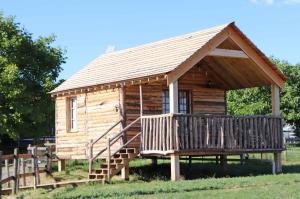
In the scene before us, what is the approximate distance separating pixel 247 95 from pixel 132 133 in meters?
36.2

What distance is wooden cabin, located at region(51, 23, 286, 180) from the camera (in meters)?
22.0

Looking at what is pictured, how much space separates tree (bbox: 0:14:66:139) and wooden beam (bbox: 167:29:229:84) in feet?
57.4


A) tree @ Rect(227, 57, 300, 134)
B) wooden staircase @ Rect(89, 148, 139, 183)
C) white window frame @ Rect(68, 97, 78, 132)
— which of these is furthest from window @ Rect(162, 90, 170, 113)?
tree @ Rect(227, 57, 300, 134)

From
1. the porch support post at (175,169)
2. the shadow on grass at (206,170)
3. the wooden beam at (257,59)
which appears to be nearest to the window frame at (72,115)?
the shadow on grass at (206,170)

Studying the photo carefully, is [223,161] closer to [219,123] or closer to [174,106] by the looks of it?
[219,123]

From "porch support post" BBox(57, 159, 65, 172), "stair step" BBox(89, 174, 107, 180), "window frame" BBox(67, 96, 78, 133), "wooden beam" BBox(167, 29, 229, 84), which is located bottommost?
"stair step" BBox(89, 174, 107, 180)

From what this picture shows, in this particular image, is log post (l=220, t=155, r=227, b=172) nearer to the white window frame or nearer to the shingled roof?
the shingled roof

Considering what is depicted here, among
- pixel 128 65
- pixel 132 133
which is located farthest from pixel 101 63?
pixel 132 133

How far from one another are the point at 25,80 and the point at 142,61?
51.3 feet

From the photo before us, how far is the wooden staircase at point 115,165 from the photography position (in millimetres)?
22125

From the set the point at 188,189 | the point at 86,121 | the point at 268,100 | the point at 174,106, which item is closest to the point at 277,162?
the point at 174,106

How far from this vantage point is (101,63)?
29234 mm

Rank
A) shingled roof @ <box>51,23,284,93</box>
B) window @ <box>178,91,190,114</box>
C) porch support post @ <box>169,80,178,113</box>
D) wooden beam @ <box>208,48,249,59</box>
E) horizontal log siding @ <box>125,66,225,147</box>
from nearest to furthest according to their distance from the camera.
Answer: porch support post @ <box>169,80,178,113</box> → shingled roof @ <box>51,23,284,93</box> → wooden beam @ <box>208,48,249,59</box> → horizontal log siding @ <box>125,66,225,147</box> → window @ <box>178,91,190,114</box>

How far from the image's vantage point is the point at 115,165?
2259 cm
